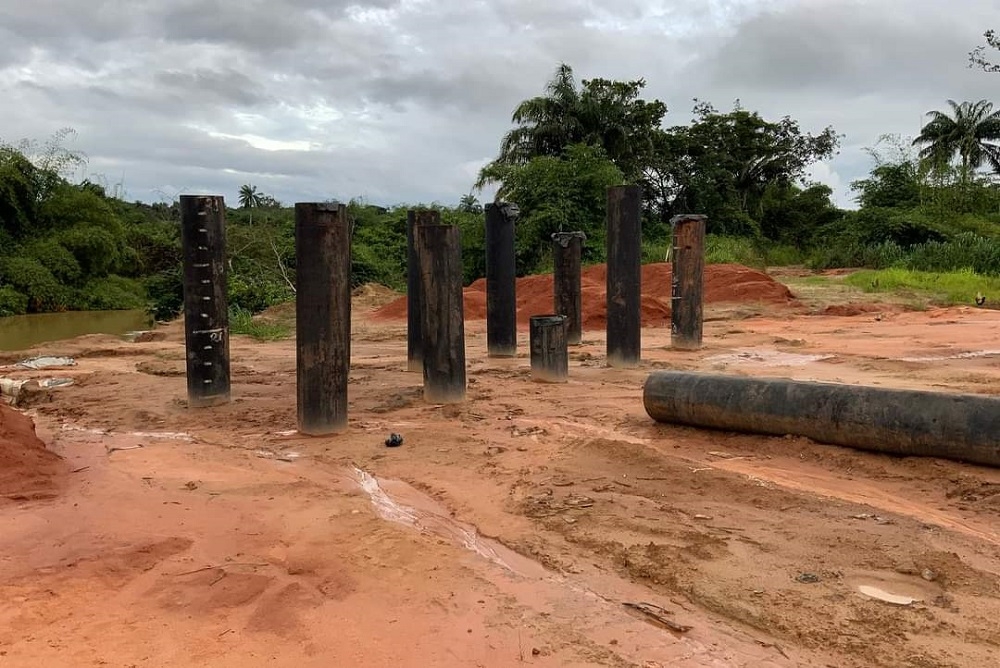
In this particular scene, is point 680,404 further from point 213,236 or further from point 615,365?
point 213,236

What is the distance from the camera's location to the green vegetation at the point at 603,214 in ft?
78.8

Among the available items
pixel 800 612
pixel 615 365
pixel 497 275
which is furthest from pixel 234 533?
pixel 497 275

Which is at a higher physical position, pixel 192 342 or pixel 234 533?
pixel 192 342

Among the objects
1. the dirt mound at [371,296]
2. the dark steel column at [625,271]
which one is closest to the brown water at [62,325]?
the dirt mound at [371,296]

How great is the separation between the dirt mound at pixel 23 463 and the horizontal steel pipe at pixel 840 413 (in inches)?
159

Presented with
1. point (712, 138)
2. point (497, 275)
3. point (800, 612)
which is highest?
point (712, 138)

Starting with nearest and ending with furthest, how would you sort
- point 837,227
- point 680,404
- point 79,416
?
point 680,404 → point 79,416 → point 837,227

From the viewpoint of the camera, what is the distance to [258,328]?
1647 cm

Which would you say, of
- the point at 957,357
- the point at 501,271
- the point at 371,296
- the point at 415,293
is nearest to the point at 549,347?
the point at 415,293

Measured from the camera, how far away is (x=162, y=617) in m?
3.10

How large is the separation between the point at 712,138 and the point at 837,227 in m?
6.28

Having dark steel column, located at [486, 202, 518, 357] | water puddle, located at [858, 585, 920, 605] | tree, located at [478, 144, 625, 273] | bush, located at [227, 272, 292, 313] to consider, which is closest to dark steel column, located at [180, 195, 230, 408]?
dark steel column, located at [486, 202, 518, 357]

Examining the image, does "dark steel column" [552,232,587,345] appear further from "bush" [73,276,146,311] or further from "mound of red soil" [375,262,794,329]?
"bush" [73,276,146,311]

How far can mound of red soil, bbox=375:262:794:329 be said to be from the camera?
610 inches
